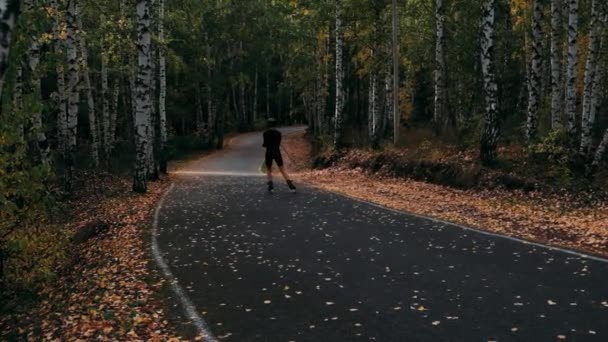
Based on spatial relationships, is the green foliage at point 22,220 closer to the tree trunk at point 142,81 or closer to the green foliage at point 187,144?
the tree trunk at point 142,81

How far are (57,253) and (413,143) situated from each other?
17.7 metres

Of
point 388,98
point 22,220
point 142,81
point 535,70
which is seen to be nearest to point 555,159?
point 535,70

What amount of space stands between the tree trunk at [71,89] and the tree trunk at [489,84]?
12.4m

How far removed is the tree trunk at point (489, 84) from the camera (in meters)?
17.2

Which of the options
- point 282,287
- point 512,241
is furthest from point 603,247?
point 282,287

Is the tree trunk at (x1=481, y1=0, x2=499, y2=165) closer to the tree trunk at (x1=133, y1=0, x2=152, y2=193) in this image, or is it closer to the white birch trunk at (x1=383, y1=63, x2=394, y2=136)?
the tree trunk at (x1=133, y1=0, x2=152, y2=193)

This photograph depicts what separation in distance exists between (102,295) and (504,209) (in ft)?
32.3

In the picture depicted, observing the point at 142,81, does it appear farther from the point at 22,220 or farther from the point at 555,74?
the point at 555,74

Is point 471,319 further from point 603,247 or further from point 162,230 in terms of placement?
point 162,230

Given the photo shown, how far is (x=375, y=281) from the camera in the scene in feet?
24.1

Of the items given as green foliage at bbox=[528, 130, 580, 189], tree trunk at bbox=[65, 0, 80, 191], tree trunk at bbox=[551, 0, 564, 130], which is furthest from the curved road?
tree trunk at bbox=[551, 0, 564, 130]

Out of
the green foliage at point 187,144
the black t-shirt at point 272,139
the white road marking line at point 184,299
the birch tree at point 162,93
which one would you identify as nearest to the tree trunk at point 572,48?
the black t-shirt at point 272,139

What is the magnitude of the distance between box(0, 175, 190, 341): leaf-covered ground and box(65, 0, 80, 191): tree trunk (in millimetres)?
5004

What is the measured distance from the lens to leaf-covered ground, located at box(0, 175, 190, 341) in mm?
6133
